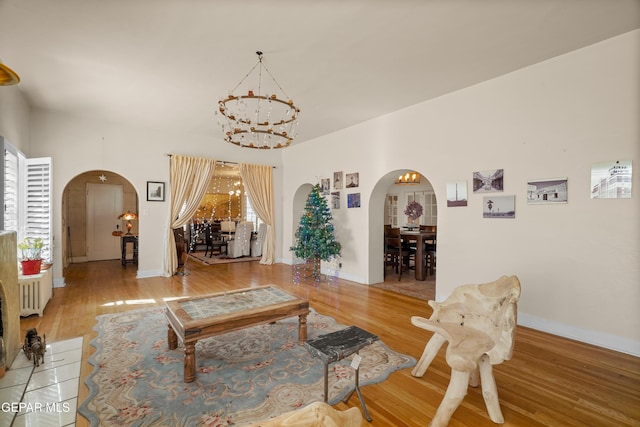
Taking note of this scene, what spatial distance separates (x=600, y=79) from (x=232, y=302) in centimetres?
459

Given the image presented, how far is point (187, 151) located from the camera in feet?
22.6

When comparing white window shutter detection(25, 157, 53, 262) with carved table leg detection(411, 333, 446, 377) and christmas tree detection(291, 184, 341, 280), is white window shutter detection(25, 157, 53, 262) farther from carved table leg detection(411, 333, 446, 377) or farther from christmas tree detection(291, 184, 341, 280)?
carved table leg detection(411, 333, 446, 377)

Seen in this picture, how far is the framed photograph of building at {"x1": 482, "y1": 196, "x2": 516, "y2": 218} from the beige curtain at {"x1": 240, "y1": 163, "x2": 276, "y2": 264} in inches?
209

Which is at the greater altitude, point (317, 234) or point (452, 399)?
point (317, 234)

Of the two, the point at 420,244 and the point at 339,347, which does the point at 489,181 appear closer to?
the point at 420,244

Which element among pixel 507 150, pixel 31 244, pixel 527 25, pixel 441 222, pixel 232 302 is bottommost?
pixel 232 302

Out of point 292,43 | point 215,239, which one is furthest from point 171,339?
point 215,239

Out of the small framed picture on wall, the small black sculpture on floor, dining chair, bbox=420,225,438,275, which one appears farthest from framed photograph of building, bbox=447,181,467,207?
the small framed picture on wall

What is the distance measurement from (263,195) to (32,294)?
4868mm

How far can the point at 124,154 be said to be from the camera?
6.16m

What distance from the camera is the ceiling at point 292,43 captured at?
2607 millimetres

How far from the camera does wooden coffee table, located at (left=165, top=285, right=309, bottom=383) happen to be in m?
2.51

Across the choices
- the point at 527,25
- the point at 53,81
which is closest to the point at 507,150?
the point at 527,25

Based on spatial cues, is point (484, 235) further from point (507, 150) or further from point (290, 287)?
point (290, 287)
